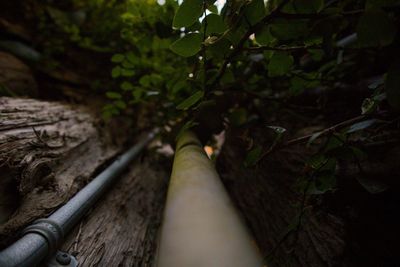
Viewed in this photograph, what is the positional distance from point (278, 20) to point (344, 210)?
22.2 inches

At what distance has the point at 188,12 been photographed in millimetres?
549

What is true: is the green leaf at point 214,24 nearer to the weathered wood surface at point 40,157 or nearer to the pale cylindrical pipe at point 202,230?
the pale cylindrical pipe at point 202,230

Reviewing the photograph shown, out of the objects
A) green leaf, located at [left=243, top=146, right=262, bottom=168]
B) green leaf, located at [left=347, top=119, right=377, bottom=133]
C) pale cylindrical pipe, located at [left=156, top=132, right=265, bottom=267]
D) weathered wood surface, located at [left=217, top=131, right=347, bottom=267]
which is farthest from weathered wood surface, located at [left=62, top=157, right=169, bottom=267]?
green leaf, located at [left=347, top=119, right=377, bottom=133]

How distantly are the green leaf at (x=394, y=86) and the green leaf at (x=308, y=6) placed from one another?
0.58 ft

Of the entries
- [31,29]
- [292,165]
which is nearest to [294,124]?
[292,165]

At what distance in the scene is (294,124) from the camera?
1.40 metres

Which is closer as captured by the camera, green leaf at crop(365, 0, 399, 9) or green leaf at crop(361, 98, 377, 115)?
green leaf at crop(365, 0, 399, 9)

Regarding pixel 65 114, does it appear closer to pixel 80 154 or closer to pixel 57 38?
pixel 80 154

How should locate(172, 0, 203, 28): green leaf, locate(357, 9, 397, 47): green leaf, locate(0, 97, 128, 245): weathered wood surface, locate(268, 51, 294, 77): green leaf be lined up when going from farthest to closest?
locate(0, 97, 128, 245): weathered wood surface, locate(268, 51, 294, 77): green leaf, locate(172, 0, 203, 28): green leaf, locate(357, 9, 397, 47): green leaf

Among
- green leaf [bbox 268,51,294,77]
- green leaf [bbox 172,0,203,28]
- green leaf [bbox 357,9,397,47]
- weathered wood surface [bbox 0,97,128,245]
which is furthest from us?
weathered wood surface [bbox 0,97,128,245]

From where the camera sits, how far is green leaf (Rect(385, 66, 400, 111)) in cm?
43

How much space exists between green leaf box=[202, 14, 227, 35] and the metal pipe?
66 centimetres

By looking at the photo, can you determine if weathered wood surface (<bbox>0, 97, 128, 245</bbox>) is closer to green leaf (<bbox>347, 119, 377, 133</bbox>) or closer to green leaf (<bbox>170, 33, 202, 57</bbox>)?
green leaf (<bbox>170, 33, 202, 57</bbox>)

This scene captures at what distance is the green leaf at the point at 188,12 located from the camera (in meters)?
0.54
